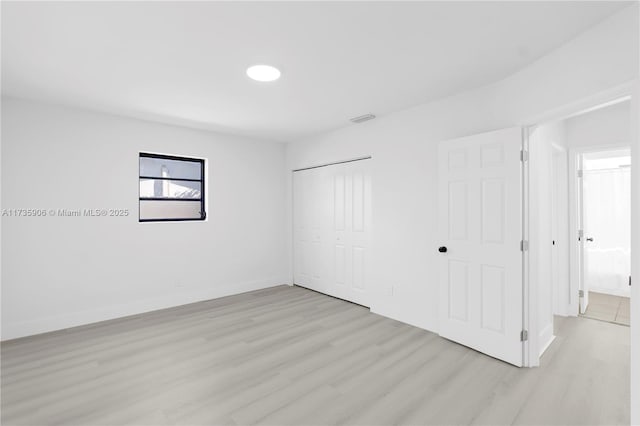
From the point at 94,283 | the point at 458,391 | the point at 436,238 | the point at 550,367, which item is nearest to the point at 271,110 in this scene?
the point at 436,238

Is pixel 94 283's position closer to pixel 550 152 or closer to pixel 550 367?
pixel 550 367

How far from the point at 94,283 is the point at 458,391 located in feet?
13.4

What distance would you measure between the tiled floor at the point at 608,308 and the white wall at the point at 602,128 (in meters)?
2.09

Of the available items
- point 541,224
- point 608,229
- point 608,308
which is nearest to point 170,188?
point 541,224

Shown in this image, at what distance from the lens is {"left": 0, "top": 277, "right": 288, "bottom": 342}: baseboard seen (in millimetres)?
3331

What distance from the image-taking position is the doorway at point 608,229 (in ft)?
15.5

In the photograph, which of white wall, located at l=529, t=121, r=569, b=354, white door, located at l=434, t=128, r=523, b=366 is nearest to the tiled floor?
white wall, located at l=529, t=121, r=569, b=354

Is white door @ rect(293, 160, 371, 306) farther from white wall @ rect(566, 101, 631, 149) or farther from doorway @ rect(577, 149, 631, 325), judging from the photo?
doorway @ rect(577, 149, 631, 325)

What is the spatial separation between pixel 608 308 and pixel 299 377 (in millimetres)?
4371

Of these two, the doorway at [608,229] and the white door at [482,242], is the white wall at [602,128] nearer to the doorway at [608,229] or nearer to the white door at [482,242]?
the doorway at [608,229]

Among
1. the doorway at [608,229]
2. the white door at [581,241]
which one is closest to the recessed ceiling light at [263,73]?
the white door at [581,241]

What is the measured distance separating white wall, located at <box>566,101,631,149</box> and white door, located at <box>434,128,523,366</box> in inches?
76.4

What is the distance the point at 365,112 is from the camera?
12.5 ft

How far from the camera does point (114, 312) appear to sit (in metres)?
3.89
